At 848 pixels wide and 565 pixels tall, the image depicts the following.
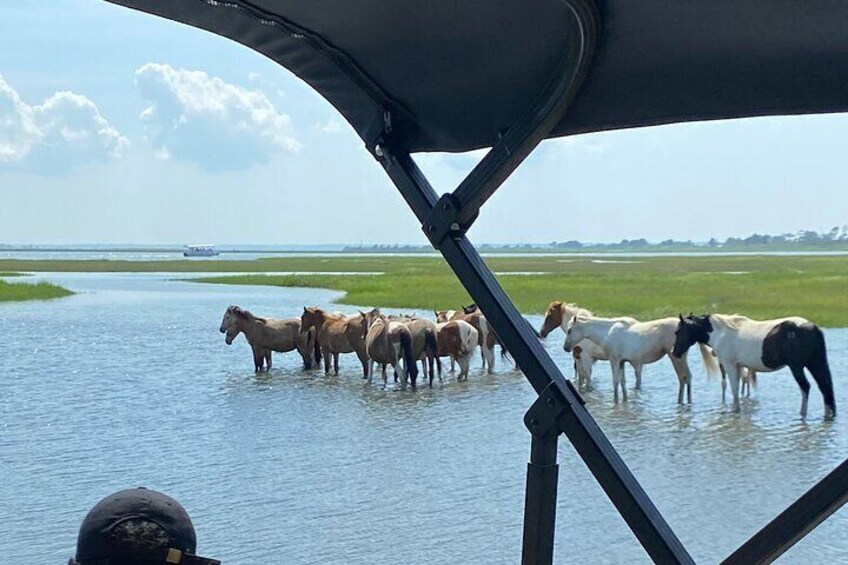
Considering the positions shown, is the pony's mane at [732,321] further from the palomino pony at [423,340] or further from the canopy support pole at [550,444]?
the canopy support pole at [550,444]

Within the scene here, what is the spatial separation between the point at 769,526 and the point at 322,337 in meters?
9.67

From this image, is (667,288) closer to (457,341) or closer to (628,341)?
(457,341)

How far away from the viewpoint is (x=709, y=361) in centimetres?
906

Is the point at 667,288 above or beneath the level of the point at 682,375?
above

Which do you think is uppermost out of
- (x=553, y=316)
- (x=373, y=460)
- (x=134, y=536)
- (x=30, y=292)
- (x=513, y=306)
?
(x=513, y=306)

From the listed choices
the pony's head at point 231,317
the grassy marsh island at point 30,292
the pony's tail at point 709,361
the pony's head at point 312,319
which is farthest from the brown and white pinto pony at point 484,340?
the grassy marsh island at point 30,292

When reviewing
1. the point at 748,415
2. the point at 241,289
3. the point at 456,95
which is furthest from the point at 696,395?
the point at 241,289

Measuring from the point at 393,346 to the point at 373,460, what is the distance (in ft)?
10.2

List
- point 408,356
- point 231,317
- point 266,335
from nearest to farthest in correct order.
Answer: point 408,356, point 266,335, point 231,317

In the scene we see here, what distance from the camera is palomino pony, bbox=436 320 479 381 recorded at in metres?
10.1

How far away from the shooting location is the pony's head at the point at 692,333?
26.9ft

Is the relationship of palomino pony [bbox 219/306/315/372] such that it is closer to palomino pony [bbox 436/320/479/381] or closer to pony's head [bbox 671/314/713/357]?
palomino pony [bbox 436/320/479/381]

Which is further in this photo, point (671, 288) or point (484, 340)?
point (671, 288)

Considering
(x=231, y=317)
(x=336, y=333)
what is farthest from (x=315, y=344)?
(x=231, y=317)
